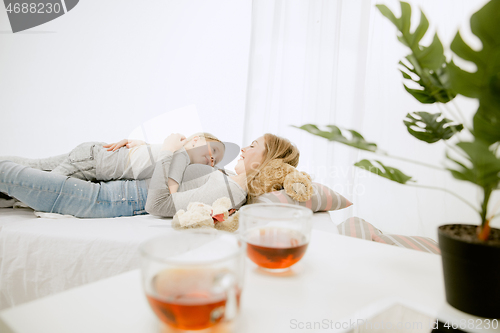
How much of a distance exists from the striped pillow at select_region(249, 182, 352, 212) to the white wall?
1.14 m

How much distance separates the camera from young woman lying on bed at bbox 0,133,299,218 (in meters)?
1.37

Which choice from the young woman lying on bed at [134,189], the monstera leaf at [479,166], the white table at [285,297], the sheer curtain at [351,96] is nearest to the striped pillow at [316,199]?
the young woman lying on bed at [134,189]

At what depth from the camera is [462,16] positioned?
186 cm

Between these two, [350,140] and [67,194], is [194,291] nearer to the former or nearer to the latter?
[350,140]

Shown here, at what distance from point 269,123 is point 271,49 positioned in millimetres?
575

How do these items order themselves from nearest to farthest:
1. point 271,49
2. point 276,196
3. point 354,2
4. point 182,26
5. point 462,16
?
1. point 276,196
2. point 462,16
3. point 354,2
4. point 271,49
5. point 182,26

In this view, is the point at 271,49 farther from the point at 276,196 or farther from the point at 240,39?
the point at 276,196

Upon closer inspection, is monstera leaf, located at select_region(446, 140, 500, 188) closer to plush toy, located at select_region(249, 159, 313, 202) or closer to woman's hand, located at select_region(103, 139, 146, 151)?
plush toy, located at select_region(249, 159, 313, 202)

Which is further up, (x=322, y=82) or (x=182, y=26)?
(x=182, y=26)

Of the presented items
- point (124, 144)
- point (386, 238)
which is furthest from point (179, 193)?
point (386, 238)

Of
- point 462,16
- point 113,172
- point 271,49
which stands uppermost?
point 462,16

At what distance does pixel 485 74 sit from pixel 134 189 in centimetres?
152

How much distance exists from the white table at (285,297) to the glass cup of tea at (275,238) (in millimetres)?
27

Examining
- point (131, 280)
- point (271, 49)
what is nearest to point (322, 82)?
point (271, 49)
